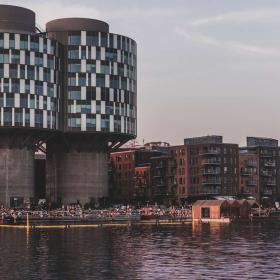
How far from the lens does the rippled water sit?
60.5m

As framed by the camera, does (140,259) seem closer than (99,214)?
Yes

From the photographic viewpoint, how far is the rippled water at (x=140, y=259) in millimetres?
60531

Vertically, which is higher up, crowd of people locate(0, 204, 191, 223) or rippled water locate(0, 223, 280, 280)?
crowd of people locate(0, 204, 191, 223)

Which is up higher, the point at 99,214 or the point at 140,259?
the point at 99,214

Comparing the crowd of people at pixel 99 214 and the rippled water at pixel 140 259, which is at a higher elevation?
the crowd of people at pixel 99 214

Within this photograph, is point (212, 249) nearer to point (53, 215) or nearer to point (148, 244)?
point (148, 244)

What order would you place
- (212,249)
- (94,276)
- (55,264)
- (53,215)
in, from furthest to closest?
1. (53,215)
2. (212,249)
3. (55,264)
4. (94,276)

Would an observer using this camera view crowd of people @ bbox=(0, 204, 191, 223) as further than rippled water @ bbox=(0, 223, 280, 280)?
Yes

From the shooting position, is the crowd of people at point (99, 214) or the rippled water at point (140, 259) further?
the crowd of people at point (99, 214)

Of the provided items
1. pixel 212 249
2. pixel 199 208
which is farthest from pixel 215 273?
pixel 199 208

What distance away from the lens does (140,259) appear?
240 ft

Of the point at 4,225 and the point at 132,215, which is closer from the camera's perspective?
the point at 4,225

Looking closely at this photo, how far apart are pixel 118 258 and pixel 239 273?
17.2 meters

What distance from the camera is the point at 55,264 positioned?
68.6 metres
